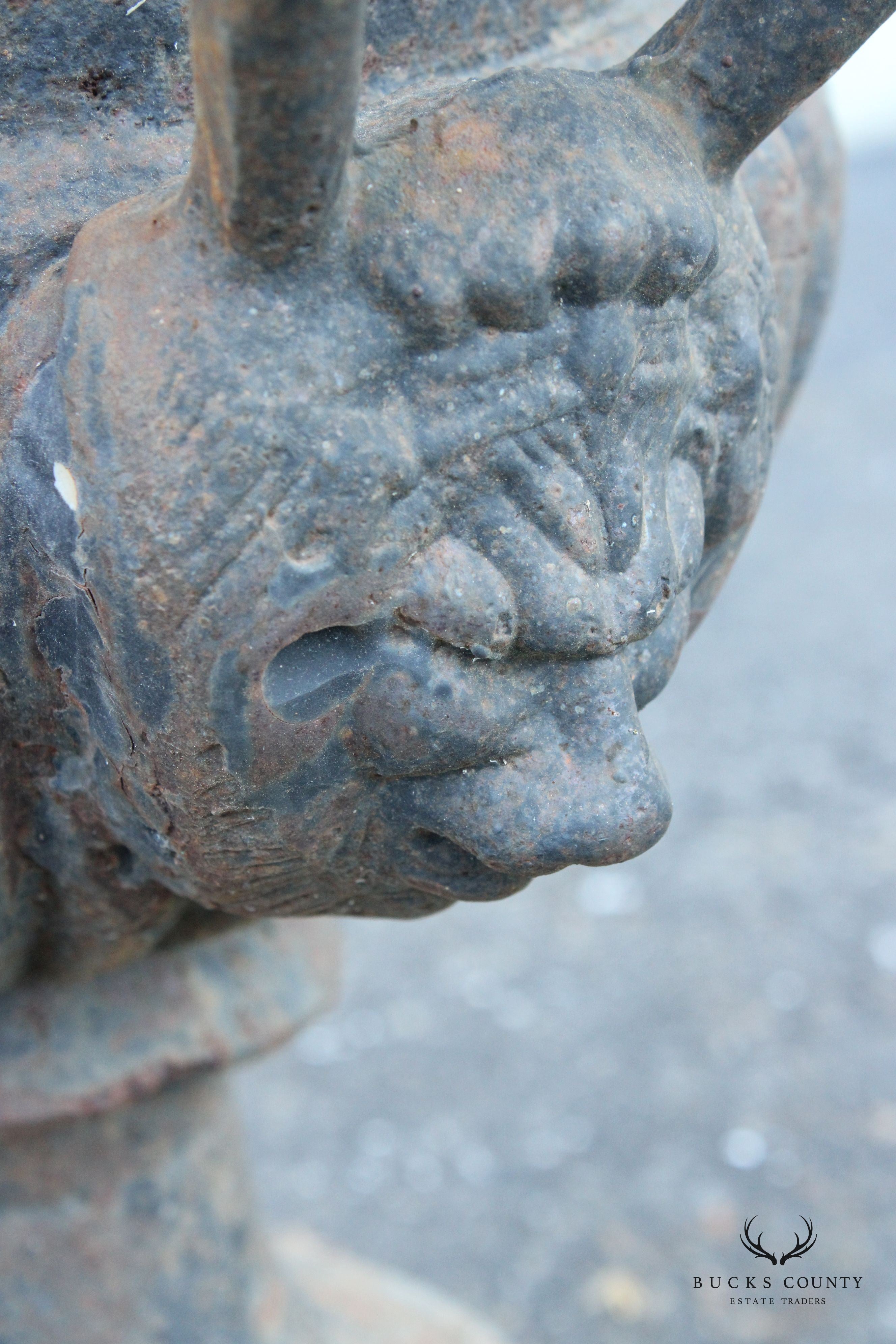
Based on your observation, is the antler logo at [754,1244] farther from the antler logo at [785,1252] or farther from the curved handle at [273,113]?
the curved handle at [273,113]

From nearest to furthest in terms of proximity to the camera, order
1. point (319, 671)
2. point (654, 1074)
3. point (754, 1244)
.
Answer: point (319, 671)
point (754, 1244)
point (654, 1074)

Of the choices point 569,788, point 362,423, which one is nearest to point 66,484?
point 362,423

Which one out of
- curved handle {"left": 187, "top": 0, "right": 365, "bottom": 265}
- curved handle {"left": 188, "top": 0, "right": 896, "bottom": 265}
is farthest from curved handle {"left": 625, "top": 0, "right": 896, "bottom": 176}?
curved handle {"left": 187, "top": 0, "right": 365, "bottom": 265}

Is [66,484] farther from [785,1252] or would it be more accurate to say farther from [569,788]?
[785,1252]

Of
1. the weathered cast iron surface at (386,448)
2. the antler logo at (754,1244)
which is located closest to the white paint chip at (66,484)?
the weathered cast iron surface at (386,448)

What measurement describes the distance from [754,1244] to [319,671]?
107 cm

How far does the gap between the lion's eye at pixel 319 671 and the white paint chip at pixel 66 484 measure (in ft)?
0.30

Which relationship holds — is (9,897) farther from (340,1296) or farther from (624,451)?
(340,1296)

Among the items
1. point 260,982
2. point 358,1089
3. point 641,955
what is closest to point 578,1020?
point 641,955

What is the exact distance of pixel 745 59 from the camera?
50 cm

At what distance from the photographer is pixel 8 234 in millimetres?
521

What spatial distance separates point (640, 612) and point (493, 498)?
77 millimetres

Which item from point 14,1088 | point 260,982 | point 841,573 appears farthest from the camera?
point 841,573

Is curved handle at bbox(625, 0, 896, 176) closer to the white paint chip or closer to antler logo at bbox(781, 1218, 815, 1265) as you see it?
the white paint chip
